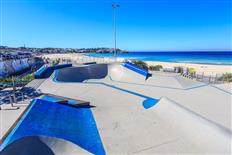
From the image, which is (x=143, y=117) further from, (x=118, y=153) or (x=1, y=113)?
(x=1, y=113)

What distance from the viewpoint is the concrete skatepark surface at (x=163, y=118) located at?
345 cm

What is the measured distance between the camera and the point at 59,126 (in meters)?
3.90

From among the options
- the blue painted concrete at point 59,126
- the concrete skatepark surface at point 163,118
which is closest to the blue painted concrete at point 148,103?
the concrete skatepark surface at point 163,118

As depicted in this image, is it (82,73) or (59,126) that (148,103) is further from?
(82,73)

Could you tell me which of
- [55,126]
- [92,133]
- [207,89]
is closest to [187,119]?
[92,133]

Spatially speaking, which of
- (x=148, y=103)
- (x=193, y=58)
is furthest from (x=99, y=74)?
(x=193, y=58)

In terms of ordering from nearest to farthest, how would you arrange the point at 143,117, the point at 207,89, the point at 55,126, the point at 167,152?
the point at 167,152, the point at 55,126, the point at 143,117, the point at 207,89

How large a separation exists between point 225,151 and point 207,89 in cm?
641

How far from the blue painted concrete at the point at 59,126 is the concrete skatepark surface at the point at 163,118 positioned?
0.27 m

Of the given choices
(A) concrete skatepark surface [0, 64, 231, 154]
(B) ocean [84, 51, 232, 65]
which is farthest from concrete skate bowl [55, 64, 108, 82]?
(B) ocean [84, 51, 232, 65]

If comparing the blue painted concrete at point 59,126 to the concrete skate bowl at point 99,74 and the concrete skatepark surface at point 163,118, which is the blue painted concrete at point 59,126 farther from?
the concrete skate bowl at point 99,74

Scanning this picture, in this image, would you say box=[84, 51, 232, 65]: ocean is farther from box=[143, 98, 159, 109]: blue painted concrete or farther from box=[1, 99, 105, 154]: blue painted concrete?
box=[1, 99, 105, 154]: blue painted concrete

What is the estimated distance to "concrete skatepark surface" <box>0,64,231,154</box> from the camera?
3.45m

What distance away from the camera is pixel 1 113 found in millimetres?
4395
